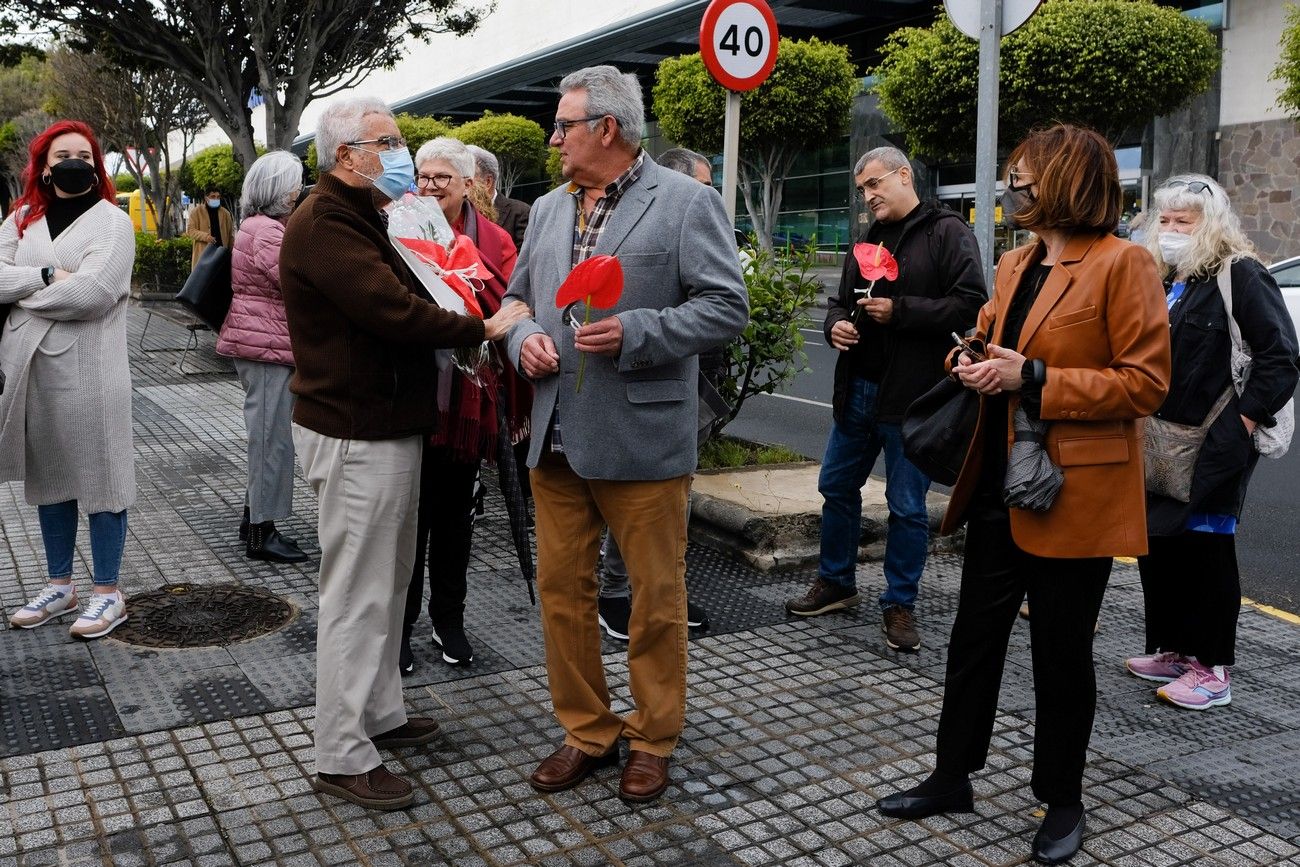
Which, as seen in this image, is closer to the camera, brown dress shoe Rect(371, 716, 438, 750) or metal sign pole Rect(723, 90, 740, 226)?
brown dress shoe Rect(371, 716, 438, 750)

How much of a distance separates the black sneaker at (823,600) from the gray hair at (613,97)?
243 cm

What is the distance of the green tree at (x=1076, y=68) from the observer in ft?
69.3

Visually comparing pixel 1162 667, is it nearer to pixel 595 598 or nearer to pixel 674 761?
pixel 674 761

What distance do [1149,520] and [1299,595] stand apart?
2.22 m

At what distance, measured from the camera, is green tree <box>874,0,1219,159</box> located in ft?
69.3

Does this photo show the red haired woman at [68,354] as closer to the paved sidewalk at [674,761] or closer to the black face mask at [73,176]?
the black face mask at [73,176]

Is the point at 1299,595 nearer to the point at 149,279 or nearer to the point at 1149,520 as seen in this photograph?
the point at 1149,520

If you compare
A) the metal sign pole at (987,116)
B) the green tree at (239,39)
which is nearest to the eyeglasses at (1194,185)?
the metal sign pole at (987,116)

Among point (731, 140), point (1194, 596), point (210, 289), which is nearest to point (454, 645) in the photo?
point (210, 289)

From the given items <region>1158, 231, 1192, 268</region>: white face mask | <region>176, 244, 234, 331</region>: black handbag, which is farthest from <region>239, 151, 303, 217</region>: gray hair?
<region>1158, 231, 1192, 268</region>: white face mask

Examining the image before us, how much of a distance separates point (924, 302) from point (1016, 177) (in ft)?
5.21

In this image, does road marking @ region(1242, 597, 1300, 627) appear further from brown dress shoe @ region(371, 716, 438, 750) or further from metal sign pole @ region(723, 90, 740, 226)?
brown dress shoe @ region(371, 716, 438, 750)

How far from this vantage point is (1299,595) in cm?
604

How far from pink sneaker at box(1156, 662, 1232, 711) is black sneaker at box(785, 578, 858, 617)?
1.38m
